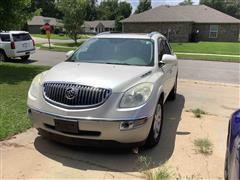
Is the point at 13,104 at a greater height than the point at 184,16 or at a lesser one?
greater

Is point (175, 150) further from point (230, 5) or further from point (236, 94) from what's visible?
point (230, 5)

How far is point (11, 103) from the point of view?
673 cm

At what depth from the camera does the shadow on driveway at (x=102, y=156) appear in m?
4.16

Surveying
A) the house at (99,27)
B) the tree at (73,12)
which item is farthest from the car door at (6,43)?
the house at (99,27)

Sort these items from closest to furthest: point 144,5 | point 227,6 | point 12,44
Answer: point 12,44 < point 144,5 < point 227,6

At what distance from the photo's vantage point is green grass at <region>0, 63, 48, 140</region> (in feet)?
17.4

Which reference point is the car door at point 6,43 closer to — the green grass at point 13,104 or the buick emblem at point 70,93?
the green grass at point 13,104

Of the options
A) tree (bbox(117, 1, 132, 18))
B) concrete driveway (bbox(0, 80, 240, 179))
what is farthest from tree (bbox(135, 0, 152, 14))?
concrete driveway (bbox(0, 80, 240, 179))

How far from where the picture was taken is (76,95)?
418 cm

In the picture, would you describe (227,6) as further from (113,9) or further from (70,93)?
(70,93)

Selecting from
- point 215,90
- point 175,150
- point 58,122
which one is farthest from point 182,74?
point 58,122

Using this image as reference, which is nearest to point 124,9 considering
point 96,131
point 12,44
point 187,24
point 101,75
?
point 187,24

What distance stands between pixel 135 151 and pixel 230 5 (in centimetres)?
10345

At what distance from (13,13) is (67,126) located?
29.7ft
